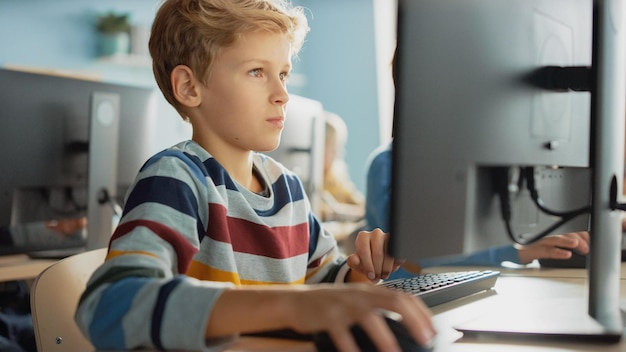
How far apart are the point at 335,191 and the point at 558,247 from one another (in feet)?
10.0

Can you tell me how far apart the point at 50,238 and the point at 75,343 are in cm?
100

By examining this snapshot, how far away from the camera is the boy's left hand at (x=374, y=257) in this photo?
1091 millimetres

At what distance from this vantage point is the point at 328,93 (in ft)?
19.2

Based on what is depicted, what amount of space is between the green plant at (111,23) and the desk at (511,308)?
3544 millimetres

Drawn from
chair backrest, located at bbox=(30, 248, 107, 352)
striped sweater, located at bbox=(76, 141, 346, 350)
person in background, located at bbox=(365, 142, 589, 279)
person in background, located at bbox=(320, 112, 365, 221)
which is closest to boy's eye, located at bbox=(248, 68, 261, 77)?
striped sweater, located at bbox=(76, 141, 346, 350)

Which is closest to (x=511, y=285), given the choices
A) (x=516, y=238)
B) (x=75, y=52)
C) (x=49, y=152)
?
(x=516, y=238)

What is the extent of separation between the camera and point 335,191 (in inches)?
170

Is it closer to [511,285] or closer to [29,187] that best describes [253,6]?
[511,285]

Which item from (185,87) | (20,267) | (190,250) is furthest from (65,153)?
(190,250)

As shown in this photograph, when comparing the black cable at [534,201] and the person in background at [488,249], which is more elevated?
the black cable at [534,201]

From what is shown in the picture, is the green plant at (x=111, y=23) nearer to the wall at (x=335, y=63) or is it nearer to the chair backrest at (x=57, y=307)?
the wall at (x=335, y=63)

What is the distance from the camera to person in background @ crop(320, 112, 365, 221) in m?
3.94

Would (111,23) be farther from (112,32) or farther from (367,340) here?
(367,340)

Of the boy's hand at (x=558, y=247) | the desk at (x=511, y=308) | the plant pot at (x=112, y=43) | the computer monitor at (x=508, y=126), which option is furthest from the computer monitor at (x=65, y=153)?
the plant pot at (x=112, y=43)
